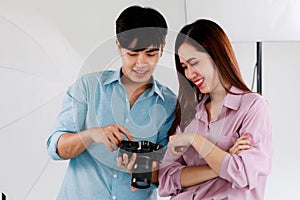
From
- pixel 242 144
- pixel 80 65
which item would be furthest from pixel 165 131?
pixel 80 65

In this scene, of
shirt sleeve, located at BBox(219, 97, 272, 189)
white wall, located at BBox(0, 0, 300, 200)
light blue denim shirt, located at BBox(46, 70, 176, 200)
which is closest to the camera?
shirt sleeve, located at BBox(219, 97, 272, 189)

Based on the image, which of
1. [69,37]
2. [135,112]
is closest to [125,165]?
[135,112]

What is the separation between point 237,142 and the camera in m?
1.32

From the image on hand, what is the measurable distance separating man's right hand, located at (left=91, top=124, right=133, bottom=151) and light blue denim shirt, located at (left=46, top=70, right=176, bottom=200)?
26mm

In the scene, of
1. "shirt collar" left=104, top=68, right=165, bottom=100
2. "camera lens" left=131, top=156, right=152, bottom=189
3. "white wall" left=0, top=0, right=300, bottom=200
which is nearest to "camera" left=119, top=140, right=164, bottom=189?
"camera lens" left=131, top=156, right=152, bottom=189

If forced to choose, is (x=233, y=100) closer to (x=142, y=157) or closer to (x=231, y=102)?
(x=231, y=102)

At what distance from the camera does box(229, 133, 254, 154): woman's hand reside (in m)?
1.31

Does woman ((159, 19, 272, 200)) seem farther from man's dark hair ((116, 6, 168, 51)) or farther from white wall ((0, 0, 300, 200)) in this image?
white wall ((0, 0, 300, 200))

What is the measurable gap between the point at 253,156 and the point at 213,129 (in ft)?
0.41

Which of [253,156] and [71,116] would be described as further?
[71,116]

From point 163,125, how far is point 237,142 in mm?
209

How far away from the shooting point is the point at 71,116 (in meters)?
1.44

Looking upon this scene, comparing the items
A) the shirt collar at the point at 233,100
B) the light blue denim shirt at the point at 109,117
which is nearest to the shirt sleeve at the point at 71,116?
the light blue denim shirt at the point at 109,117

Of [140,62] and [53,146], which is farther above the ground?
[140,62]
